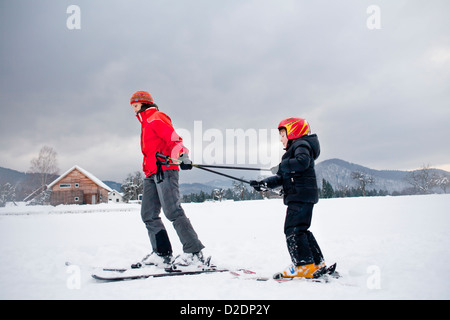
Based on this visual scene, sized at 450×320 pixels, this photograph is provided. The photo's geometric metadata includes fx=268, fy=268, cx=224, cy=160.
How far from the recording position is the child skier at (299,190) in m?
2.94

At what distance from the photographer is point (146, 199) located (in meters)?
3.80

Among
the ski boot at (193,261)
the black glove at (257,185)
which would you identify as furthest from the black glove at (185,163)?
the ski boot at (193,261)

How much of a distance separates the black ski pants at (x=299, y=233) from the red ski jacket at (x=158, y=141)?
161 centimetres

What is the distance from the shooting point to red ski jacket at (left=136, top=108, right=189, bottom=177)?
365 centimetres

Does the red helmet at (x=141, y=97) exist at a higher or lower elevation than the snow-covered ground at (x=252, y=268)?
higher

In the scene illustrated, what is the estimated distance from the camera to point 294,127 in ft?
10.6

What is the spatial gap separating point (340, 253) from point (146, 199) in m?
3.16

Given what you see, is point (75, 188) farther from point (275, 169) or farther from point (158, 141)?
point (275, 169)

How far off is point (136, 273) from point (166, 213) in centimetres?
78

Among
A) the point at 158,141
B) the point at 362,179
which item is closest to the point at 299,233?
the point at 158,141

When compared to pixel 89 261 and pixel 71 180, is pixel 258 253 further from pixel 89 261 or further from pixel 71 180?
pixel 71 180

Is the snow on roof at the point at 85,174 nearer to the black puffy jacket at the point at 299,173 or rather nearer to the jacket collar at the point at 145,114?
the jacket collar at the point at 145,114
